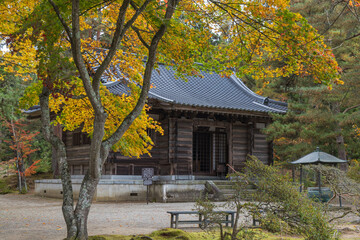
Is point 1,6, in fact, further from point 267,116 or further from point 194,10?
point 267,116

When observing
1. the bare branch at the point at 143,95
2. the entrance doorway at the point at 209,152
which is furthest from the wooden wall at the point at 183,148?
the bare branch at the point at 143,95

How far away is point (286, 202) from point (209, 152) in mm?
14254

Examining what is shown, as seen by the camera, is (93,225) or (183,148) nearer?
(93,225)

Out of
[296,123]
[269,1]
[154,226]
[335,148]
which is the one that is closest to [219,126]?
[296,123]

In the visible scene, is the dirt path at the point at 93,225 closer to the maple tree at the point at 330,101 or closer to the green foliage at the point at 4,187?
the maple tree at the point at 330,101

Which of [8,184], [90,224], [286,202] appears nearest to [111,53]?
[286,202]

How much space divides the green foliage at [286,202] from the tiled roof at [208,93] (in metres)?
10.3

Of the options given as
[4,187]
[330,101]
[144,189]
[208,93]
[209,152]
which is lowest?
[4,187]

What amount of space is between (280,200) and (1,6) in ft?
22.5

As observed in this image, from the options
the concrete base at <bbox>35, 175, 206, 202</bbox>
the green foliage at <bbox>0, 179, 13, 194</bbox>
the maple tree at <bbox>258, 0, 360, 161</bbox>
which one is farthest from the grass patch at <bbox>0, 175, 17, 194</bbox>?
the maple tree at <bbox>258, 0, 360, 161</bbox>

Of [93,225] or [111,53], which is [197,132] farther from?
[111,53]

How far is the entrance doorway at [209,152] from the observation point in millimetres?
19594

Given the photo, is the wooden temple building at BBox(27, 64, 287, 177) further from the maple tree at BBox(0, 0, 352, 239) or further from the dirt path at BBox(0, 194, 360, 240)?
the maple tree at BBox(0, 0, 352, 239)

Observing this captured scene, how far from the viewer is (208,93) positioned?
20.1 meters
